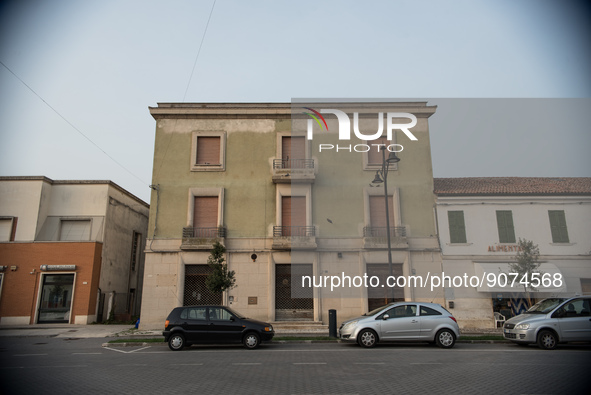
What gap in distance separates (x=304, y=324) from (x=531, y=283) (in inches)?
440

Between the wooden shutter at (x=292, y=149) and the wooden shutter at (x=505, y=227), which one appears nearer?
the wooden shutter at (x=505, y=227)

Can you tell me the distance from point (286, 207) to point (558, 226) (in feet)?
46.0

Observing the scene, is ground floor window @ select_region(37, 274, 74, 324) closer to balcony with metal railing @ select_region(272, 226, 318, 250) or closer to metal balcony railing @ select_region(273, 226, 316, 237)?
balcony with metal railing @ select_region(272, 226, 318, 250)

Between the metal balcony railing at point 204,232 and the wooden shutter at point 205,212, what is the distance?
10.5 inches

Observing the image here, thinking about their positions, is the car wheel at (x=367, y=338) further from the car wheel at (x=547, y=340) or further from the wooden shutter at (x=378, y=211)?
the wooden shutter at (x=378, y=211)

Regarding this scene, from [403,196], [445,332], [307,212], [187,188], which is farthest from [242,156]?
[445,332]

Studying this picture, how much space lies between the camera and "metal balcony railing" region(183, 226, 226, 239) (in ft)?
70.0

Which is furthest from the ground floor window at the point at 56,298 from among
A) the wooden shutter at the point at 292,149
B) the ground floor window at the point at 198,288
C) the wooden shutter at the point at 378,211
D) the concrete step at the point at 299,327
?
the wooden shutter at the point at 378,211

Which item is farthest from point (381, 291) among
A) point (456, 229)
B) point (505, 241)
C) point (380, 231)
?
point (505, 241)

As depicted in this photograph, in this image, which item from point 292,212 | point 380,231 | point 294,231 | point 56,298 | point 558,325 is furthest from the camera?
point 56,298

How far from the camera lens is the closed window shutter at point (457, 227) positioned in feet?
70.1

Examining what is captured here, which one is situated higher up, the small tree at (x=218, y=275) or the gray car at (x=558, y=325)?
the small tree at (x=218, y=275)

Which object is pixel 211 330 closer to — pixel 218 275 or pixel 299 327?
pixel 218 275

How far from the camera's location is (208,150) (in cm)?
2291
